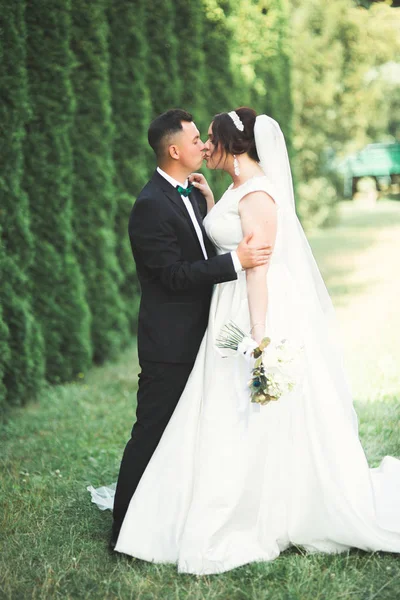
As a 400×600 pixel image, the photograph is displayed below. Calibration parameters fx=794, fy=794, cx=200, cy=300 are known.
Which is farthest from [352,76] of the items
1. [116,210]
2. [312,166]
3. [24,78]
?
[24,78]

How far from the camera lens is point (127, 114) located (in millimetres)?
8711

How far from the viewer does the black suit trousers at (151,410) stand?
3797mm

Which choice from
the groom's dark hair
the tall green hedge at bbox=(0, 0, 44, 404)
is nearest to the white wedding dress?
the groom's dark hair

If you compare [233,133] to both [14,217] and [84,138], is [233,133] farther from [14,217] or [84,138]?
[84,138]

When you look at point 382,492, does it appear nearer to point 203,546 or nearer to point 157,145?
point 203,546

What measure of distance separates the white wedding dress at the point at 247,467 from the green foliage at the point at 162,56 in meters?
5.99

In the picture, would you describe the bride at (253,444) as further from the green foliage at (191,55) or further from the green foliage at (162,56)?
the green foliage at (191,55)

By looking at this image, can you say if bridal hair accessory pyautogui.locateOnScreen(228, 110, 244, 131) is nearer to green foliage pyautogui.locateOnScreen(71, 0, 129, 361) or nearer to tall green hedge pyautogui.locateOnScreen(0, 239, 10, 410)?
tall green hedge pyautogui.locateOnScreen(0, 239, 10, 410)

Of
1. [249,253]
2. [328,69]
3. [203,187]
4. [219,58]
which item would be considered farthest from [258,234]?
[328,69]

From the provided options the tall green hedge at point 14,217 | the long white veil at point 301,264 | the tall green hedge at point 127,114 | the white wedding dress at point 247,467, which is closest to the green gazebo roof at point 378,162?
the tall green hedge at point 127,114

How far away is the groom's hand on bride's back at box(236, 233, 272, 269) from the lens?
11.5 ft

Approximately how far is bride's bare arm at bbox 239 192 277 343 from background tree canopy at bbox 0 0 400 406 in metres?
3.00

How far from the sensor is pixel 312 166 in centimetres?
2216

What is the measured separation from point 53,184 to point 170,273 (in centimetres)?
374
